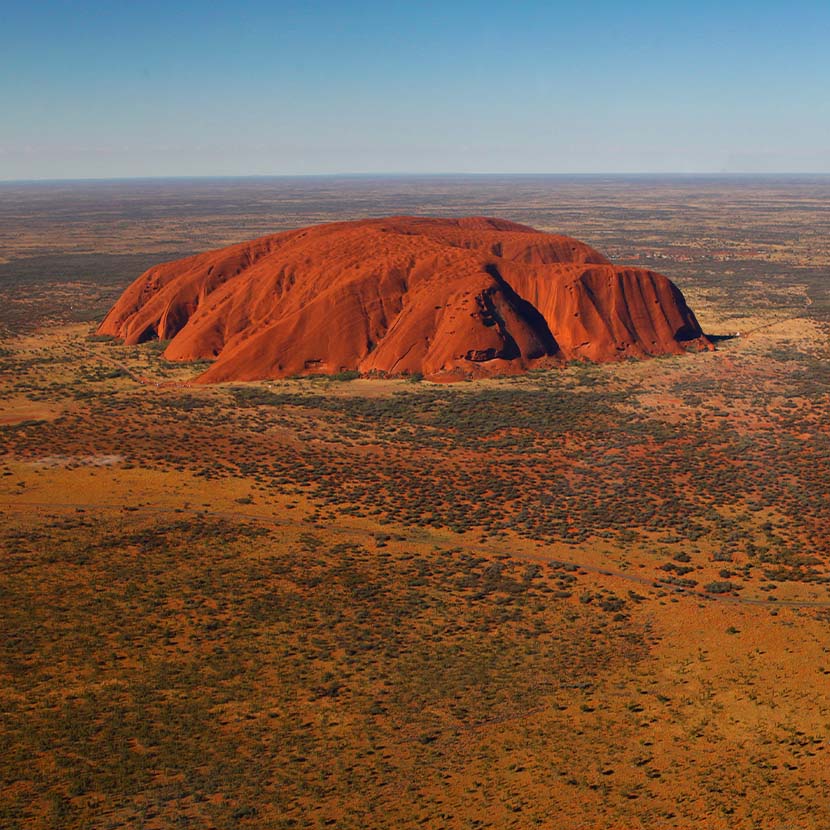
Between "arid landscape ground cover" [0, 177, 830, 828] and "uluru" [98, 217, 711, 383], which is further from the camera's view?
"uluru" [98, 217, 711, 383]

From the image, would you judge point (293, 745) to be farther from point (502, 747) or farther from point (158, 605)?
point (158, 605)

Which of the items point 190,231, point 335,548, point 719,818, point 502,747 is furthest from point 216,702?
point 190,231

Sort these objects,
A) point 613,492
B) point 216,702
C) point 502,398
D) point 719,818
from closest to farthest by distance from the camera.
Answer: point 719,818 < point 216,702 < point 613,492 < point 502,398

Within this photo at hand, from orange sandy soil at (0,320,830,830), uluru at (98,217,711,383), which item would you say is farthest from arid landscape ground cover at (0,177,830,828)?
uluru at (98,217,711,383)

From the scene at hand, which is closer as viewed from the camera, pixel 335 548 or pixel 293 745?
pixel 293 745

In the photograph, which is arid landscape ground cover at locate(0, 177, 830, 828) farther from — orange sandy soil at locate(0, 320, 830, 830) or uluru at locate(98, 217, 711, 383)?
uluru at locate(98, 217, 711, 383)

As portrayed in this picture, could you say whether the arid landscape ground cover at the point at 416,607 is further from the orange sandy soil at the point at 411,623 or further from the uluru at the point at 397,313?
the uluru at the point at 397,313

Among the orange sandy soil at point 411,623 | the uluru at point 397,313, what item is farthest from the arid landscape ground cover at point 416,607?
the uluru at point 397,313
